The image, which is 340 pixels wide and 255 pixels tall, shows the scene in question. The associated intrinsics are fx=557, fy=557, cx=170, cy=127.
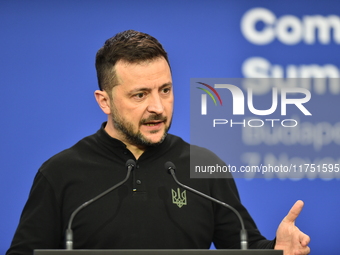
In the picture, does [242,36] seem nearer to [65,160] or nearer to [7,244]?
[65,160]

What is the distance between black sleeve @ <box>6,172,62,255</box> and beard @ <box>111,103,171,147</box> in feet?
1.24

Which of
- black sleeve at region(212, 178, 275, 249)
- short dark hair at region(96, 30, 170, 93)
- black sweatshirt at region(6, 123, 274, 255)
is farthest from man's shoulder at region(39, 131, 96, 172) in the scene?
black sleeve at region(212, 178, 275, 249)

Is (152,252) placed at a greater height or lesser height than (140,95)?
lesser

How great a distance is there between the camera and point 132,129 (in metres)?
2.31

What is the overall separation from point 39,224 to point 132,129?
20.9 inches

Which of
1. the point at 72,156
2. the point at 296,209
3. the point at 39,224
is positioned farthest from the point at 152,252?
the point at 72,156

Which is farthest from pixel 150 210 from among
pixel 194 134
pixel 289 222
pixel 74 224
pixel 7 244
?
pixel 7 244

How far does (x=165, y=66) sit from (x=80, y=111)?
86 centimetres

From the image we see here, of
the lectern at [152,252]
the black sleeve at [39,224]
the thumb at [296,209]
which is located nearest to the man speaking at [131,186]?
the black sleeve at [39,224]

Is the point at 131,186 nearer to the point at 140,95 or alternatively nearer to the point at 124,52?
the point at 140,95

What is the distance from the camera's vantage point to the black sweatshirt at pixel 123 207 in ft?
7.14

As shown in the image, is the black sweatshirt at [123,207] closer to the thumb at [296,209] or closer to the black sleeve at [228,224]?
the black sleeve at [228,224]

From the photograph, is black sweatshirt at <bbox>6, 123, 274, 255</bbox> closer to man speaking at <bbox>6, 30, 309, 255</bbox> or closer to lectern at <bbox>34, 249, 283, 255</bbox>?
man speaking at <bbox>6, 30, 309, 255</bbox>

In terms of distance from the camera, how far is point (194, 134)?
9.88 feet
